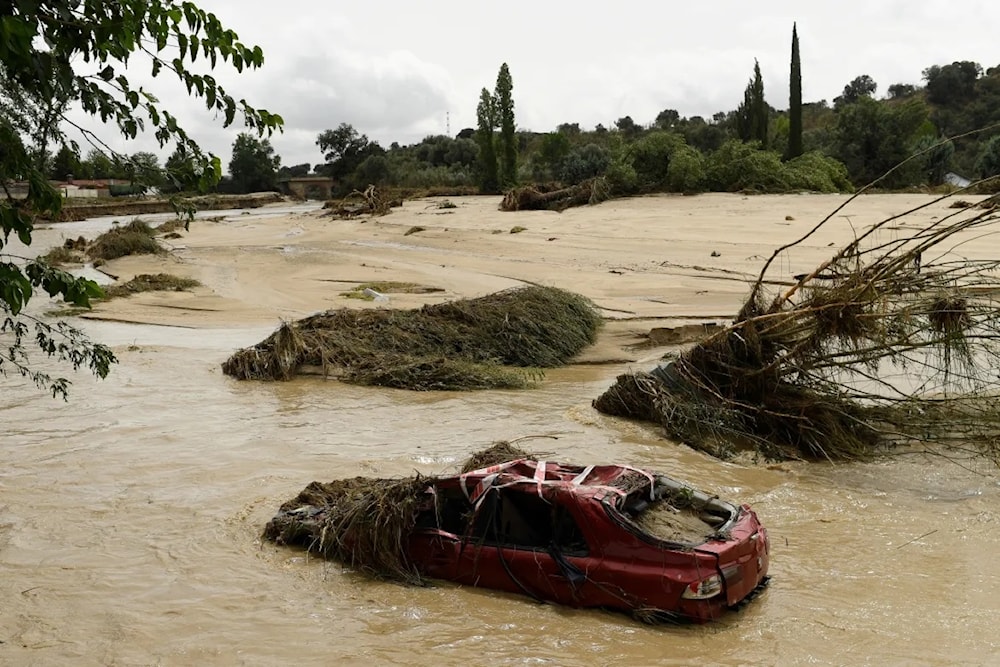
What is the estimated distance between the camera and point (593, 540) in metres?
6.79

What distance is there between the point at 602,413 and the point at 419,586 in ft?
23.5

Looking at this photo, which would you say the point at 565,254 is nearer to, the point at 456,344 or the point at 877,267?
the point at 456,344

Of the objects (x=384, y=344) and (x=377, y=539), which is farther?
(x=384, y=344)

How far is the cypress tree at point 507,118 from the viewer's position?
56500 mm

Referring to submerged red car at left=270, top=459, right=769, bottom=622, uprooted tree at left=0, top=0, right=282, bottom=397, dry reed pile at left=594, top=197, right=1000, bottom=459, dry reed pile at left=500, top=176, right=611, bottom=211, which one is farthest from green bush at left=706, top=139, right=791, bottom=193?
uprooted tree at left=0, top=0, right=282, bottom=397

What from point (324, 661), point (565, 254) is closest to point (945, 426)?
point (324, 661)

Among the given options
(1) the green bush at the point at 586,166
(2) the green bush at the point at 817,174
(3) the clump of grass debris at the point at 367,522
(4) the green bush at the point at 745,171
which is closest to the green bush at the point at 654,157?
(4) the green bush at the point at 745,171

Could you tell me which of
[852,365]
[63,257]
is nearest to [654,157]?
[63,257]

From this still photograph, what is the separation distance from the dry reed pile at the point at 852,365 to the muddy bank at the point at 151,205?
53298 millimetres

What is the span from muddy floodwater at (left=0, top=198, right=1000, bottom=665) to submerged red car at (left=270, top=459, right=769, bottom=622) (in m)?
0.21

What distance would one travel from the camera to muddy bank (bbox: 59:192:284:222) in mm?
66500

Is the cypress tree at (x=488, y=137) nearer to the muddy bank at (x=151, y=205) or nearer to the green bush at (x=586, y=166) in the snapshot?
the green bush at (x=586, y=166)

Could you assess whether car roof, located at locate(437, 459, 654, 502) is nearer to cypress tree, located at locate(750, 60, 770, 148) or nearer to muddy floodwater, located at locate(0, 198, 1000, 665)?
muddy floodwater, located at locate(0, 198, 1000, 665)

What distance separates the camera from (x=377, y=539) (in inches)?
305
